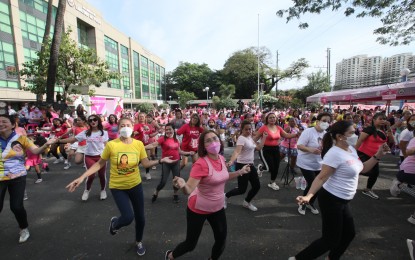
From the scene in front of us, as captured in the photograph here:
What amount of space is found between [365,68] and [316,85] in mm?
18558

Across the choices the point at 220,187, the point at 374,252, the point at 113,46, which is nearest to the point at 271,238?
the point at 374,252

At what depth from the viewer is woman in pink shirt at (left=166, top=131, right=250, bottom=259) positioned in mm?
2471

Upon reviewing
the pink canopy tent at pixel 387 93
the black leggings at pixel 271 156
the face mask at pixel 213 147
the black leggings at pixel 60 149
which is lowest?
the black leggings at pixel 60 149

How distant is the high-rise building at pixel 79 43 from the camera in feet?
69.9

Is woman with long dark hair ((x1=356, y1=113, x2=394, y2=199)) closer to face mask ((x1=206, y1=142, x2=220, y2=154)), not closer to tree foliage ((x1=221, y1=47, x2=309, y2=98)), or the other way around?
face mask ((x1=206, y1=142, x2=220, y2=154))

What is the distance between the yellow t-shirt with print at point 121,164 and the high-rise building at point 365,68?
4654cm

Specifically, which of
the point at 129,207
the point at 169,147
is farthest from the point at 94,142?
the point at 129,207

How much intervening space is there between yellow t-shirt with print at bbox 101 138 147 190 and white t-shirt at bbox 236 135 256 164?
1.94 metres

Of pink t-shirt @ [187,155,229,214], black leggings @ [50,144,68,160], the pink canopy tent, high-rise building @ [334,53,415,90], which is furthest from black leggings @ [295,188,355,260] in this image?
high-rise building @ [334,53,415,90]

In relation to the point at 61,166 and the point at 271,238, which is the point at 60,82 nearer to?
the point at 61,166

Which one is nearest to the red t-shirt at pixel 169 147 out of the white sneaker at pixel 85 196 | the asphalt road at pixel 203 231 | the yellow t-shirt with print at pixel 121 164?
the asphalt road at pixel 203 231

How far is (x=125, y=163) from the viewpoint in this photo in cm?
307

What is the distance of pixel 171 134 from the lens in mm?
4777

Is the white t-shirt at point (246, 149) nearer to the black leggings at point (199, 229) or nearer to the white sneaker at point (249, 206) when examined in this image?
the white sneaker at point (249, 206)
